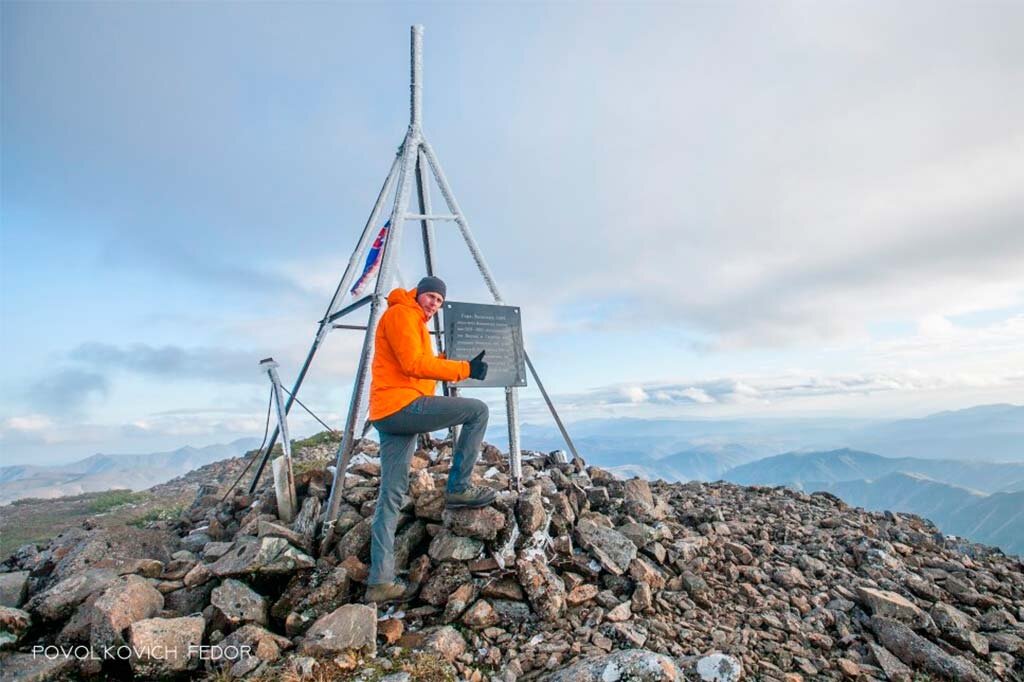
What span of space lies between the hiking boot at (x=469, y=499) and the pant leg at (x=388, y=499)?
66 cm

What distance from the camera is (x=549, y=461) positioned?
36.2 ft

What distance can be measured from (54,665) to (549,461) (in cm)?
835

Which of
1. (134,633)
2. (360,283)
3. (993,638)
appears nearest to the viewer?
(134,633)

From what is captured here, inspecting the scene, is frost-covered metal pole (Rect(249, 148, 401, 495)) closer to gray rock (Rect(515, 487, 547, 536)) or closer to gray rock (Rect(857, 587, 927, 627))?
gray rock (Rect(515, 487, 547, 536))

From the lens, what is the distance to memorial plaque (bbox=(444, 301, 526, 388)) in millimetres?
7723

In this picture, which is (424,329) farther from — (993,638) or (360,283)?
(993,638)

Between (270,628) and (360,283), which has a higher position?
(360,283)

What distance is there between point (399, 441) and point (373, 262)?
3.74 meters

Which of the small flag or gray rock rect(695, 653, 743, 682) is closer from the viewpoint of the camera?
gray rock rect(695, 653, 743, 682)

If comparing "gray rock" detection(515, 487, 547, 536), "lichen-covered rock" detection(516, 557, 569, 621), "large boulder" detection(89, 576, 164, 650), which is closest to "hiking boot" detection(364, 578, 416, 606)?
"lichen-covered rock" detection(516, 557, 569, 621)

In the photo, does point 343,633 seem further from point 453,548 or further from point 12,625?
point 12,625

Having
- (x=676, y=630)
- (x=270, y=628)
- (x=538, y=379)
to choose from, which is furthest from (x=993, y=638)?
(x=270, y=628)

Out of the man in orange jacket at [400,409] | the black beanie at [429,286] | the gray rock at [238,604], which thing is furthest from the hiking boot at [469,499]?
the black beanie at [429,286]

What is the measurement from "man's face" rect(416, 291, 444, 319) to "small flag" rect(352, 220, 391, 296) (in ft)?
7.57
